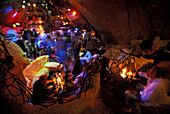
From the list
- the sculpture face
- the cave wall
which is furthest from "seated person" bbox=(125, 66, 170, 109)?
the cave wall

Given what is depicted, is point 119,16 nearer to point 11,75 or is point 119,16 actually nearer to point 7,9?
point 11,75

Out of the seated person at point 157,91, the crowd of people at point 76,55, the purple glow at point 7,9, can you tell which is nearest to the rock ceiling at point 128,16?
the crowd of people at point 76,55

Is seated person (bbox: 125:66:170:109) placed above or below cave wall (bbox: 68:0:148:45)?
below

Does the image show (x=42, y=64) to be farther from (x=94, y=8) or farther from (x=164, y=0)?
(x=164, y=0)

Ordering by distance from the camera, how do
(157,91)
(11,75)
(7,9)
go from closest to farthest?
(11,75) < (157,91) < (7,9)

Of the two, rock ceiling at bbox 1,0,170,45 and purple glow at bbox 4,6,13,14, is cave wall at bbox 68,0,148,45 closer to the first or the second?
rock ceiling at bbox 1,0,170,45

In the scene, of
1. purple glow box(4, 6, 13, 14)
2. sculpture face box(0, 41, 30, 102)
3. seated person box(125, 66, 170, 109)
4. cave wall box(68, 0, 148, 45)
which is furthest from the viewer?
purple glow box(4, 6, 13, 14)

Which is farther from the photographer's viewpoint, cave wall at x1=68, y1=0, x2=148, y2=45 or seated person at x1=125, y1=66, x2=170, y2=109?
cave wall at x1=68, y1=0, x2=148, y2=45

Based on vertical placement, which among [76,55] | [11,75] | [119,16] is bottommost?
[76,55]

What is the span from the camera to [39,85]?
2467 millimetres

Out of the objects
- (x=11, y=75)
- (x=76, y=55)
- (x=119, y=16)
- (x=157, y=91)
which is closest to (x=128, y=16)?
(x=119, y=16)

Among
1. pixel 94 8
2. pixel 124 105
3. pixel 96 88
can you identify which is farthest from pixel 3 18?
pixel 124 105

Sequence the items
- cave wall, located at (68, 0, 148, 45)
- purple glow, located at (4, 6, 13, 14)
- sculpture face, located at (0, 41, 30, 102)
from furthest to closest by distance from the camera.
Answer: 1. purple glow, located at (4, 6, 13, 14)
2. cave wall, located at (68, 0, 148, 45)
3. sculpture face, located at (0, 41, 30, 102)

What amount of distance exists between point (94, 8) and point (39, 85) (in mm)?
4927
